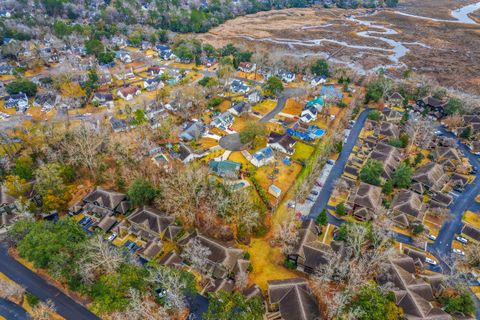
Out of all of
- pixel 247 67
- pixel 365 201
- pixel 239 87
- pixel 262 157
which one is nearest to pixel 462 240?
pixel 365 201

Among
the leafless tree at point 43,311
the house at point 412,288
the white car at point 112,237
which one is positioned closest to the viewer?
the leafless tree at point 43,311

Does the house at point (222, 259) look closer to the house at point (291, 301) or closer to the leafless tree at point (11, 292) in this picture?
the house at point (291, 301)

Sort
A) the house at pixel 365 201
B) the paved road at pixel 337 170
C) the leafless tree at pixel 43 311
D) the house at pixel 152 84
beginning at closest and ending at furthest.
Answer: the leafless tree at pixel 43 311 < the house at pixel 365 201 < the paved road at pixel 337 170 < the house at pixel 152 84

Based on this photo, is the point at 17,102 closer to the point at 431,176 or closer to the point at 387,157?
the point at 387,157

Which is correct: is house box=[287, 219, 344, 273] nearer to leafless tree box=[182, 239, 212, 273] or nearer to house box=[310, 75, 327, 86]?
leafless tree box=[182, 239, 212, 273]

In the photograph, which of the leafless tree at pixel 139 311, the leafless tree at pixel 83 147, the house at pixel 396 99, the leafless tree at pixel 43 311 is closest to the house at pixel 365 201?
the leafless tree at pixel 139 311

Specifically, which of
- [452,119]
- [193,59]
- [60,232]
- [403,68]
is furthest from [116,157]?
[403,68]
